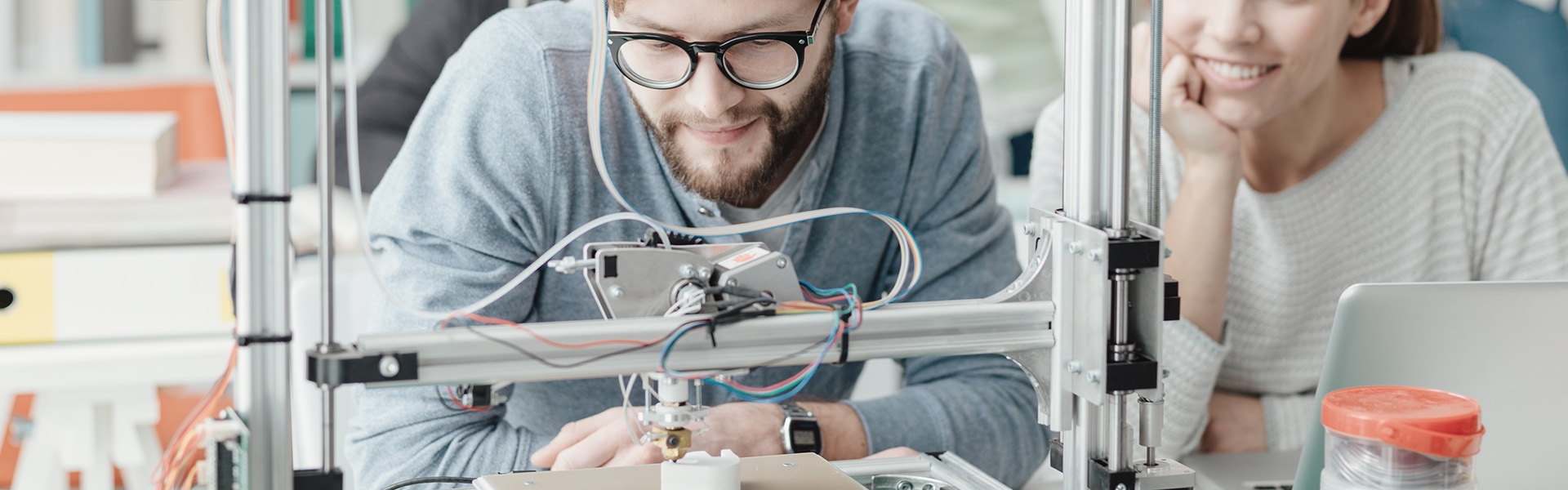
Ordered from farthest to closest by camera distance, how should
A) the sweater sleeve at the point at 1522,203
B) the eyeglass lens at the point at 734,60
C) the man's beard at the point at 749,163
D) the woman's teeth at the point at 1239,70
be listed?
the sweater sleeve at the point at 1522,203 → the woman's teeth at the point at 1239,70 → the man's beard at the point at 749,163 → the eyeglass lens at the point at 734,60

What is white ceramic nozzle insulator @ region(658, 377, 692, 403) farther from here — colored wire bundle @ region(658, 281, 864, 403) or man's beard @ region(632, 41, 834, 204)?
man's beard @ region(632, 41, 834, 204)

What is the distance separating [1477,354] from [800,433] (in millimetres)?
522

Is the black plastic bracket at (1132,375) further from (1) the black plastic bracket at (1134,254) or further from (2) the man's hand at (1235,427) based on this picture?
(2) the man's hand at (1235,427)

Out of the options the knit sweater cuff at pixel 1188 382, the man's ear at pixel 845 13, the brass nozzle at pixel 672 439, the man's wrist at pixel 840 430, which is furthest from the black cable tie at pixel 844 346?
the knit sweater cuff at pixel 1188 382

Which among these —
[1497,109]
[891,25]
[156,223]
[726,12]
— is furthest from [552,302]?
[1497,109]

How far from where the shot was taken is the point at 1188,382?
1.44 metres

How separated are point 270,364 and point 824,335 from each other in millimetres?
298

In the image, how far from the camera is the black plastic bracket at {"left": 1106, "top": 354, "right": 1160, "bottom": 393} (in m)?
0.76

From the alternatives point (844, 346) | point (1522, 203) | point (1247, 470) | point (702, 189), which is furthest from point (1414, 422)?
point (1522, 203)

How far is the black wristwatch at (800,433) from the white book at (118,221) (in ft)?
2.73

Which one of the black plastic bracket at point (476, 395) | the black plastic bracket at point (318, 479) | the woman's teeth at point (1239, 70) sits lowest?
the black plastic bracket at point (318, 479)

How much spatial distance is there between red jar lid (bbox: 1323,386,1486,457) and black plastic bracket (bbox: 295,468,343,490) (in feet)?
1.83

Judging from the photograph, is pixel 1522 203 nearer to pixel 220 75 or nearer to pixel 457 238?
pixel 457 238

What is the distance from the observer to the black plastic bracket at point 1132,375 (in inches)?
30.0
